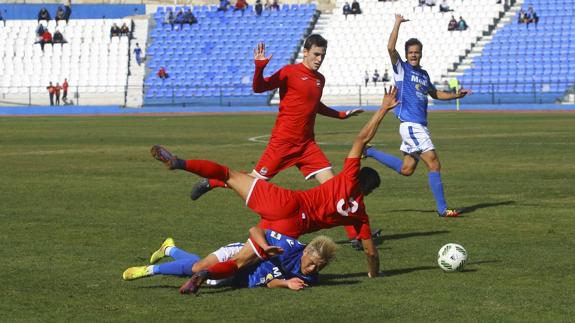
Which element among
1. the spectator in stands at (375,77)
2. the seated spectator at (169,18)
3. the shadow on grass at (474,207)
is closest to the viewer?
the shadow on grass at (474,207)

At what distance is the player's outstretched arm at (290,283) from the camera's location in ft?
31.3

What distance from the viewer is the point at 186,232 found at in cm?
1349

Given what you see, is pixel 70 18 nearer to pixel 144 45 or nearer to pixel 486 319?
pixel 144 45

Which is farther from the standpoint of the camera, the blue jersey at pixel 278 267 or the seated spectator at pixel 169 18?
the seated spectator at pixel 169 18

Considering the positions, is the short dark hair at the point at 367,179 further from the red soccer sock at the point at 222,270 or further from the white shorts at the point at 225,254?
the red soccer sock at the point at 222,270

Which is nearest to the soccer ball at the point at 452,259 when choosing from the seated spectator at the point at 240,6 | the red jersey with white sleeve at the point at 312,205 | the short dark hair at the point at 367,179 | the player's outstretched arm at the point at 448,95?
the red jersey with white sleeve at the point at 312,205

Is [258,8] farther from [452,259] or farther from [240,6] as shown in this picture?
[452,259]

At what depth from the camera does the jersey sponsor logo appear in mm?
9960

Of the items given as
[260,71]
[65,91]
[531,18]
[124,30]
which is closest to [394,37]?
[260,71]

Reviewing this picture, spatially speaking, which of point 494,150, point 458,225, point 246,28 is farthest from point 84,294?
point 246,28

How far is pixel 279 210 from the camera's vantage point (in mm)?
9625

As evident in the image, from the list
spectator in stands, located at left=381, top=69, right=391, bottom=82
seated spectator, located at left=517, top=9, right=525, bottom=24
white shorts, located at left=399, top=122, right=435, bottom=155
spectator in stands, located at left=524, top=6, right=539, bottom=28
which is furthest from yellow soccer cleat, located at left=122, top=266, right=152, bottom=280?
seated spectator, located at left=517, top=9, right=525, bottom=24

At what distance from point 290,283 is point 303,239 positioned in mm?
3235

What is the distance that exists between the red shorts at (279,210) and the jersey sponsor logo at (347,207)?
15.7 inches
